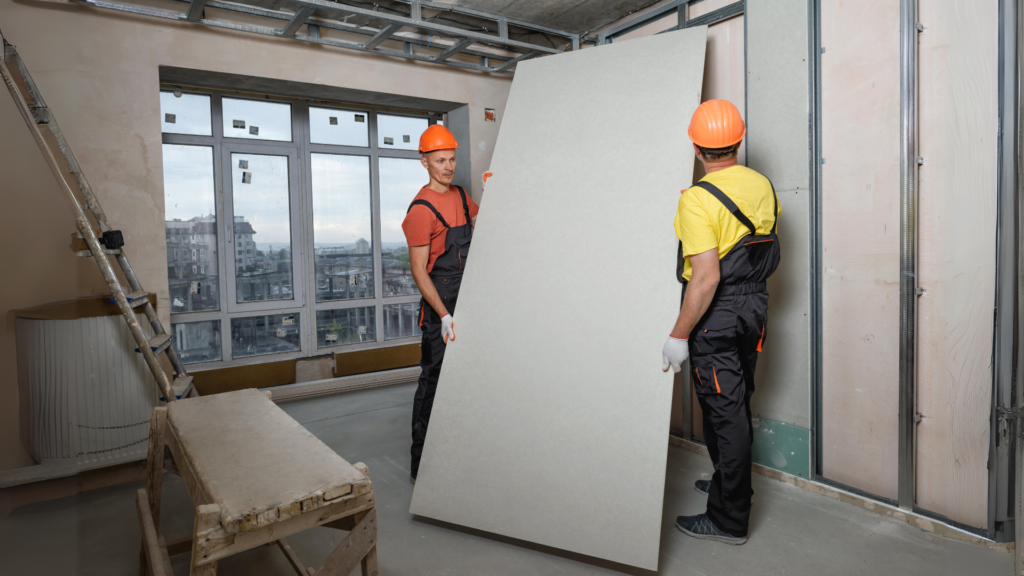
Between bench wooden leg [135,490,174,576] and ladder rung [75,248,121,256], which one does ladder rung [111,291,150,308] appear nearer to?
ladder rung [75,248,121,256]

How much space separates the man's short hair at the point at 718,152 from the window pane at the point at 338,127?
Result: 360 centimetres

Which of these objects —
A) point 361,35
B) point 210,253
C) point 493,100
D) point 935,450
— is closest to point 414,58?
point 361,35

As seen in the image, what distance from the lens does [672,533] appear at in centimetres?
222

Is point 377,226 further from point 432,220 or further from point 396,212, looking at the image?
point 432,220

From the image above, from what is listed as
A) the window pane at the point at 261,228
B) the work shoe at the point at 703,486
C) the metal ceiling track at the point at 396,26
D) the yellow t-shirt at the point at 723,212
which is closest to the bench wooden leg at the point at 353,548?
the yellow t-shirt at the point at 723,212

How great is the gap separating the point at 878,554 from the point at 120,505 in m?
3.21

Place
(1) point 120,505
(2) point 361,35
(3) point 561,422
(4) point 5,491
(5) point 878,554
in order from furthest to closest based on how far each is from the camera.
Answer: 1. (2) point 361,35
2. (1) point 120,505
3. (3) point 561,422
4. (5) point 878,554
5. (4) point 5,491

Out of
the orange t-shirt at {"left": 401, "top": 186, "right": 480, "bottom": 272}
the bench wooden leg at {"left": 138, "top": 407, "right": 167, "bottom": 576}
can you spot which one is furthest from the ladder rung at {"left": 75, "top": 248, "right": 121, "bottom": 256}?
the orange t-shirt at {"left": 401, "top": 186, "right": 480, "bottom": 272}

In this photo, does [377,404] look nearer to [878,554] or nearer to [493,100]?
[493,100]

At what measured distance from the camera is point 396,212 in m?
5.20

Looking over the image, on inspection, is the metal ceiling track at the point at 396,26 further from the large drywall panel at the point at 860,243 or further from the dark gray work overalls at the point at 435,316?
the large drywall panel at the point at 860,243

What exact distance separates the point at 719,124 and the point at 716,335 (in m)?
0.77

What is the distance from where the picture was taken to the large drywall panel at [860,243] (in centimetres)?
222

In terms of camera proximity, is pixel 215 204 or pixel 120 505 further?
pixel 215 204
